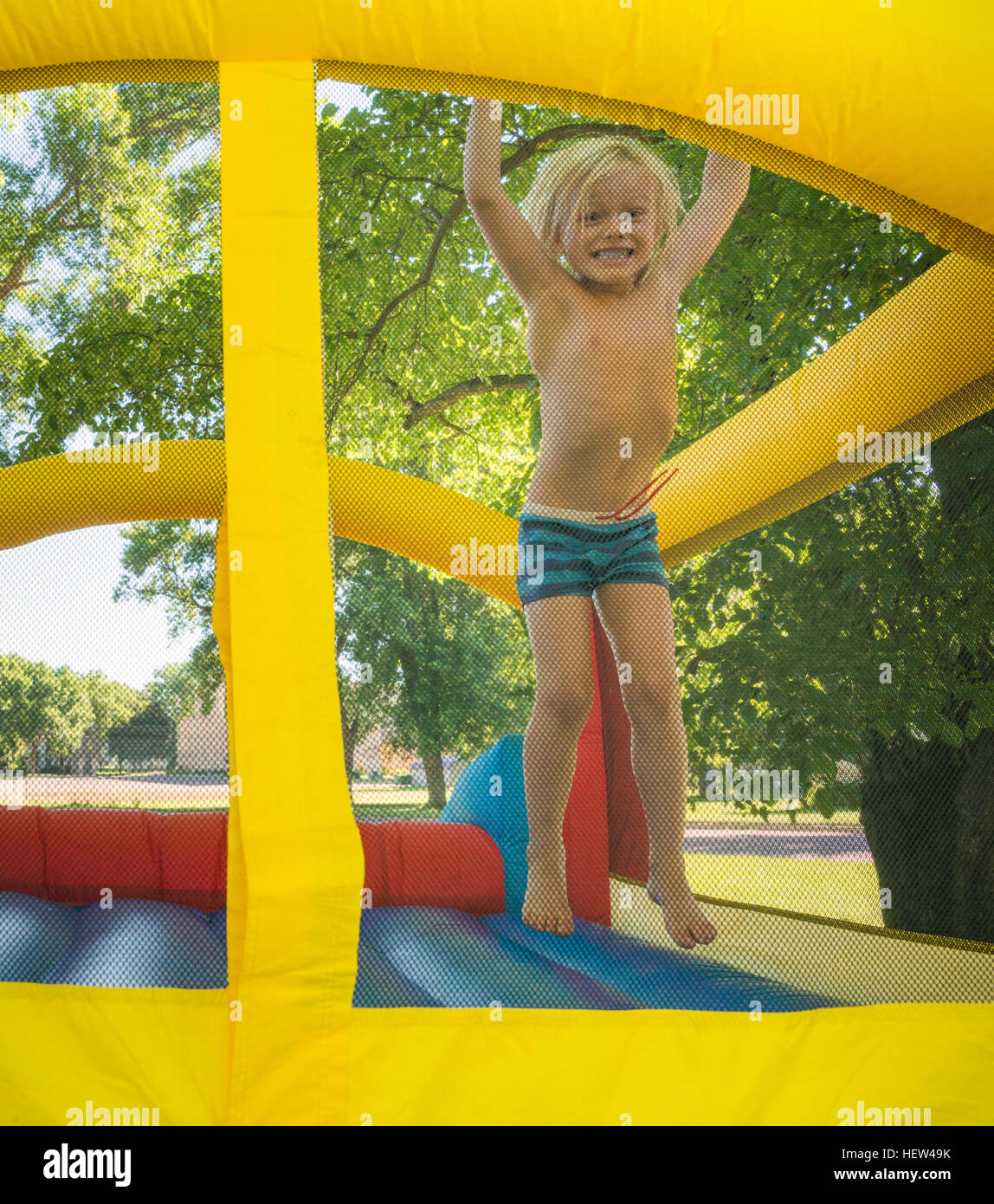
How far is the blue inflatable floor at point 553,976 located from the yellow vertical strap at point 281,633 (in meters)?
0.21

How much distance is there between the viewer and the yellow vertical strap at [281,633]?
1.35 metres

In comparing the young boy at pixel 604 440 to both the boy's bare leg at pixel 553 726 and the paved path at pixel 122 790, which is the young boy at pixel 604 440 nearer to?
the boy's bare leg at pixel 553 726

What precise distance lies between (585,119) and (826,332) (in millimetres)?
695

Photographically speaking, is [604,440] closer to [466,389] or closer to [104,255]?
[466,389]

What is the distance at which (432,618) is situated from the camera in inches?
80.7

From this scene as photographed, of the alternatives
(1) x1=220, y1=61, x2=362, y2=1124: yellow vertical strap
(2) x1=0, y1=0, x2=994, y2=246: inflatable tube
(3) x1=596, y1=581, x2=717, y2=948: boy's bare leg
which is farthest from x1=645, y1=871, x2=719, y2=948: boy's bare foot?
(2) x1=0, y1=0, x2=994, y2=246: inflatable tube

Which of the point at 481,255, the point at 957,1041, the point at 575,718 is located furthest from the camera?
the point at 481,255

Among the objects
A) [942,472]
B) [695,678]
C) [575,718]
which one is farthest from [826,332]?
[575,718]

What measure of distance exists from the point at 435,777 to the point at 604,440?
78cm

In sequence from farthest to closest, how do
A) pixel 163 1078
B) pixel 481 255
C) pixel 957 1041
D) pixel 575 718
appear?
1. pixel 481 255
2. pixel 575 718
3. pixel 957 1041
4. pixel 163 1078

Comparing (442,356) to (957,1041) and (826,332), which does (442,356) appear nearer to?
(826,332)

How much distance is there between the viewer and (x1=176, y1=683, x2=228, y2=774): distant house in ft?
5.65

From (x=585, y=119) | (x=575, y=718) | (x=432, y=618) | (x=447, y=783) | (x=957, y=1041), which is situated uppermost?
(x=585, y=119)

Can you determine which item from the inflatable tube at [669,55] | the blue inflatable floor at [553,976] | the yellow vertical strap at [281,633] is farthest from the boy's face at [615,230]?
the blue inflatable floor at [553,976]
